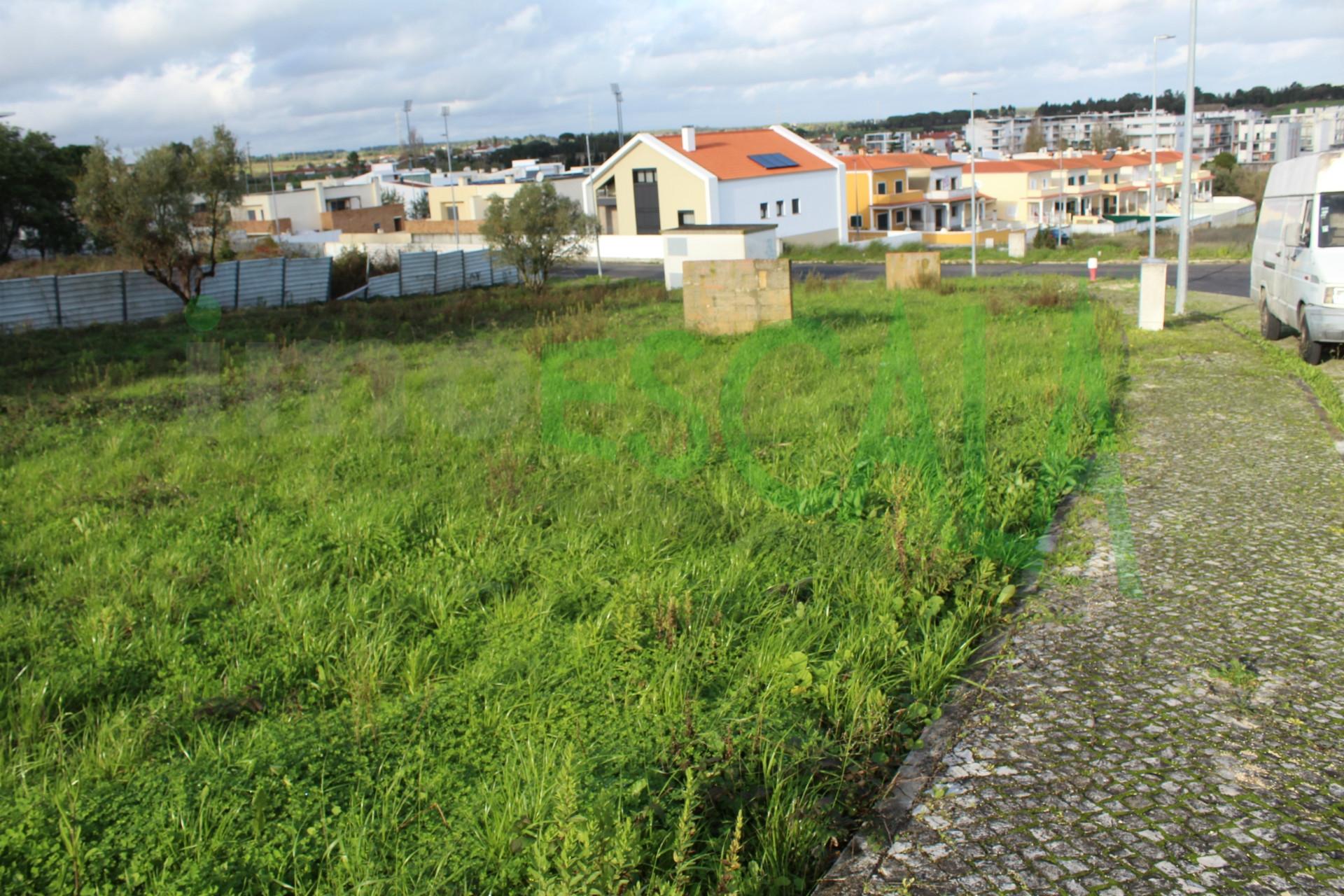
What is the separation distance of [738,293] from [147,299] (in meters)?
17.0

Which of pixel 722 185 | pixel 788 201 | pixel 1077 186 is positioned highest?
pixel 1077 186

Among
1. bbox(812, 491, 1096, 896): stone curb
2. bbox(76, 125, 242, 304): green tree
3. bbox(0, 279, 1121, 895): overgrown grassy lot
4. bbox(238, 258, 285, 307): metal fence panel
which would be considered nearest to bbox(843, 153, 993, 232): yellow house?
bbox(238, 258, 285, 307): metal fence panel

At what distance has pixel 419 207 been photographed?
3086 inches

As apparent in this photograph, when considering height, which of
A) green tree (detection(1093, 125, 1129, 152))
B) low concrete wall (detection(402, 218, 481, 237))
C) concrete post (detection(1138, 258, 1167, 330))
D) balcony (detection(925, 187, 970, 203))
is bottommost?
concrete post (detection(1138, 258, 1167, 330))

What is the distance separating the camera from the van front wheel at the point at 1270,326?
44.7 ft

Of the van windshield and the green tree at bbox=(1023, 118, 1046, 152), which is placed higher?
the green tree at bbox=(1023, 118, 1046, 152)

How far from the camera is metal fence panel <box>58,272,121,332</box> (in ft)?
74.6

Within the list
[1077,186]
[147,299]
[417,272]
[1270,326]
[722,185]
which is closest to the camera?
[1270,326]

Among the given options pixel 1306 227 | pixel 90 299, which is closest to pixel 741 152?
pixel 90 299

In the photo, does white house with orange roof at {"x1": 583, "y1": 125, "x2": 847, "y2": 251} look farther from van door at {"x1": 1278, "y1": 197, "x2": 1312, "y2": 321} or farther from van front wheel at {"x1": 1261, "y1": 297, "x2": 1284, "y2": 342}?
Result: van door at {"x1": 1278, "y1": 197, "x2": 1312, "y2": 321}

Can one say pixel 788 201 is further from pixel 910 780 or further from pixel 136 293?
pixel 910 780

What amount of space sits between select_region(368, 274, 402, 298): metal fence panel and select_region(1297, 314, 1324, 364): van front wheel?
2310cm

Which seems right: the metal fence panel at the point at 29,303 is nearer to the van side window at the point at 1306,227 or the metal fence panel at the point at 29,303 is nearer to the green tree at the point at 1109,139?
the van side window at the point at 1306,227

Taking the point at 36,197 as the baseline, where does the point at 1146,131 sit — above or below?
above
